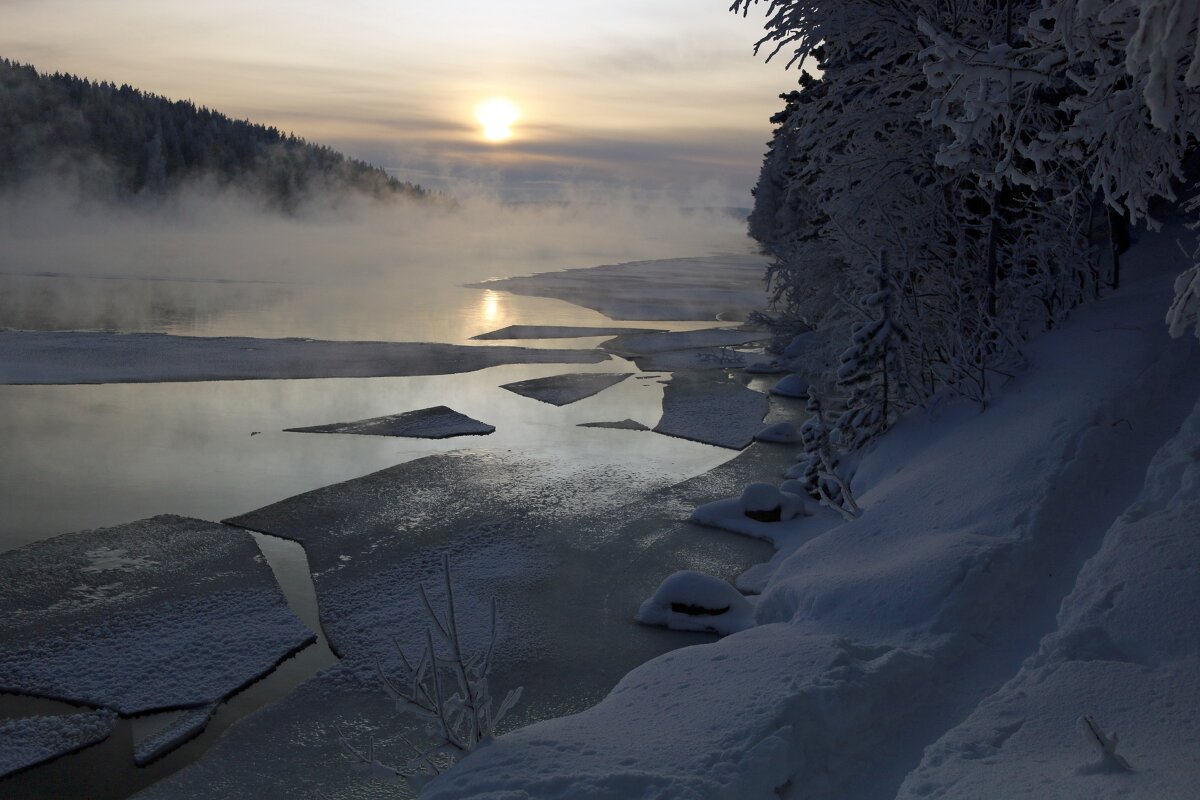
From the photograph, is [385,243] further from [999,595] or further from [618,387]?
[999,595]

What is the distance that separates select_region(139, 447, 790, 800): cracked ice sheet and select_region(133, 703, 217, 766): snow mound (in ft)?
1.01

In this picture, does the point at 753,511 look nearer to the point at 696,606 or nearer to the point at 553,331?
the point at 696,606

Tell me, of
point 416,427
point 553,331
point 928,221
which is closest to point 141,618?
point 416,427

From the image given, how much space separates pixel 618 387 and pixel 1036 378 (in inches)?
473

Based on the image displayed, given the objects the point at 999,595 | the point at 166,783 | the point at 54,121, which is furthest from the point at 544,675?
the point at 54,121

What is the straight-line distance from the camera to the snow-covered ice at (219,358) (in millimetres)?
22203

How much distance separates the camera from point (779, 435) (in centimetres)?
1797

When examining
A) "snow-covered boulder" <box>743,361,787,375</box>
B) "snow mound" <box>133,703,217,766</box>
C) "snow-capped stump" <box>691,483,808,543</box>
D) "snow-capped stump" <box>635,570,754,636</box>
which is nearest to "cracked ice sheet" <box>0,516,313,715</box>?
"snow mound" <box>133,703,217,766</box>

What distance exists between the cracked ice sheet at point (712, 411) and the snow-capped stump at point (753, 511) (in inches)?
177

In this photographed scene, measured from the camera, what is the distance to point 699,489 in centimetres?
1434

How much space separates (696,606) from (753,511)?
3414 mm

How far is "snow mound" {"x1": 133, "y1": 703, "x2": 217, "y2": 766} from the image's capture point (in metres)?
7.23

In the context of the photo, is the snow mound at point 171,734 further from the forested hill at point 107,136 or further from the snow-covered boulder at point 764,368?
the forested hill at point 107,136

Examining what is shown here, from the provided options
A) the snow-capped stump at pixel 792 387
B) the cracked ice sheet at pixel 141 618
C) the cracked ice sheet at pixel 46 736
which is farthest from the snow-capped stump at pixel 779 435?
the cracked ice sheet at pixel 46 736
